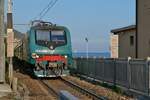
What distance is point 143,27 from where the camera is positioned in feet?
86.8

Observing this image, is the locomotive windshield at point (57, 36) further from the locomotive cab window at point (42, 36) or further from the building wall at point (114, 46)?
the building wall at point (114, 46)

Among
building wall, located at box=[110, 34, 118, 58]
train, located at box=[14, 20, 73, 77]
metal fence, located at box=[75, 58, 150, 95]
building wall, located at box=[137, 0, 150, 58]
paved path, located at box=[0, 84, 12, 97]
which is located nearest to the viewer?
metal fence, located at box=[75, 58, 150, 95]

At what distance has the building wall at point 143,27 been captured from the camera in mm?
25812

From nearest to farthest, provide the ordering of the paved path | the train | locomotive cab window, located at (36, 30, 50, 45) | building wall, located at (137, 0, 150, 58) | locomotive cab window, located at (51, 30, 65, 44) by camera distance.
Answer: the paved path
building wall, located at (137, 0, 150, 58)
the train
locomotive cab window, located at (36, 30, 50, 45)
locomotive cab window, located at (51, 30, 65, 44)

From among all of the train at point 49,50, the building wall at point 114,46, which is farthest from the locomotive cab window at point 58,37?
the building wall at point 114,46

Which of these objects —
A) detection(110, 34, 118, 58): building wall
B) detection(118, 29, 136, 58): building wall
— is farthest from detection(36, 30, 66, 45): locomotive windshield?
detection(118, 29, 136, 58): building wall

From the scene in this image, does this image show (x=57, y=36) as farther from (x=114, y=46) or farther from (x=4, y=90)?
→ (x=4, y=90)

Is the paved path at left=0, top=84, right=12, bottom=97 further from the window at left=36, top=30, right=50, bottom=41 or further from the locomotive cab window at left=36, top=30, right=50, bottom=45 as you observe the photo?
the window at left=36, top=30, right=50, bottom=41

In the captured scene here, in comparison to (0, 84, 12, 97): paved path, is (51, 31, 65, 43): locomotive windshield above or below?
above

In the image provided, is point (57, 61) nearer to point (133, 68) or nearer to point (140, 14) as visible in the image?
point (140, 14)

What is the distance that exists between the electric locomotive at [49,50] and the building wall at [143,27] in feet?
13.9

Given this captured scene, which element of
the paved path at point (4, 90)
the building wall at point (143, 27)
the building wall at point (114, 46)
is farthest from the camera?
the building wall at point (114, 46)

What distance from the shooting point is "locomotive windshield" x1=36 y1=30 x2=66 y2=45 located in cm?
2722

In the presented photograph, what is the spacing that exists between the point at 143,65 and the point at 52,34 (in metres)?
11.8
